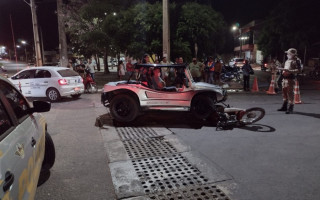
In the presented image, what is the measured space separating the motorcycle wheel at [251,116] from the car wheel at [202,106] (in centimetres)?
86

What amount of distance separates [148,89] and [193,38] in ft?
33.3

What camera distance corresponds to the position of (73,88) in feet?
39.5

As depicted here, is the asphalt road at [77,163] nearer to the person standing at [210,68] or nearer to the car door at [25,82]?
the car door at [25,82]

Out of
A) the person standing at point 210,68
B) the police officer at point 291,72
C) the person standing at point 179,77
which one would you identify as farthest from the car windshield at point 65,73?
the police officer at point 291,72

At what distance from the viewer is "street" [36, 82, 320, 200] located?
12.6 feet

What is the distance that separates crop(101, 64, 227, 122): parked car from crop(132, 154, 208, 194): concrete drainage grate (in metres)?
2.59

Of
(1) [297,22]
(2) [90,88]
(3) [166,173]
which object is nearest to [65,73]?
(2) [90,88]

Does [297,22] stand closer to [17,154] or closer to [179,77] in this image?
[179,77]

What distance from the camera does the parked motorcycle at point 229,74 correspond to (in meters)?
20.2

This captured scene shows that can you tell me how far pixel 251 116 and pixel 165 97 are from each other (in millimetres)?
2392

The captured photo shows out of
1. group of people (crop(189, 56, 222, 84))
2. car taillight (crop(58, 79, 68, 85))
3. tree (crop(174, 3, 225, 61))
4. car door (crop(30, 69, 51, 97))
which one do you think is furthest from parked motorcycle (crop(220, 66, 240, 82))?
car door (crop(30, 69, 51, 97))

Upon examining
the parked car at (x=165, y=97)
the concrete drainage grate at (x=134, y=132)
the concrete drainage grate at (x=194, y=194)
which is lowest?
the concrete drainage grate at (x=194, y=194)

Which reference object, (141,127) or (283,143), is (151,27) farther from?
(283,143)

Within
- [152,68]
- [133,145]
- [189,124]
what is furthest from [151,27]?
[133,145]
